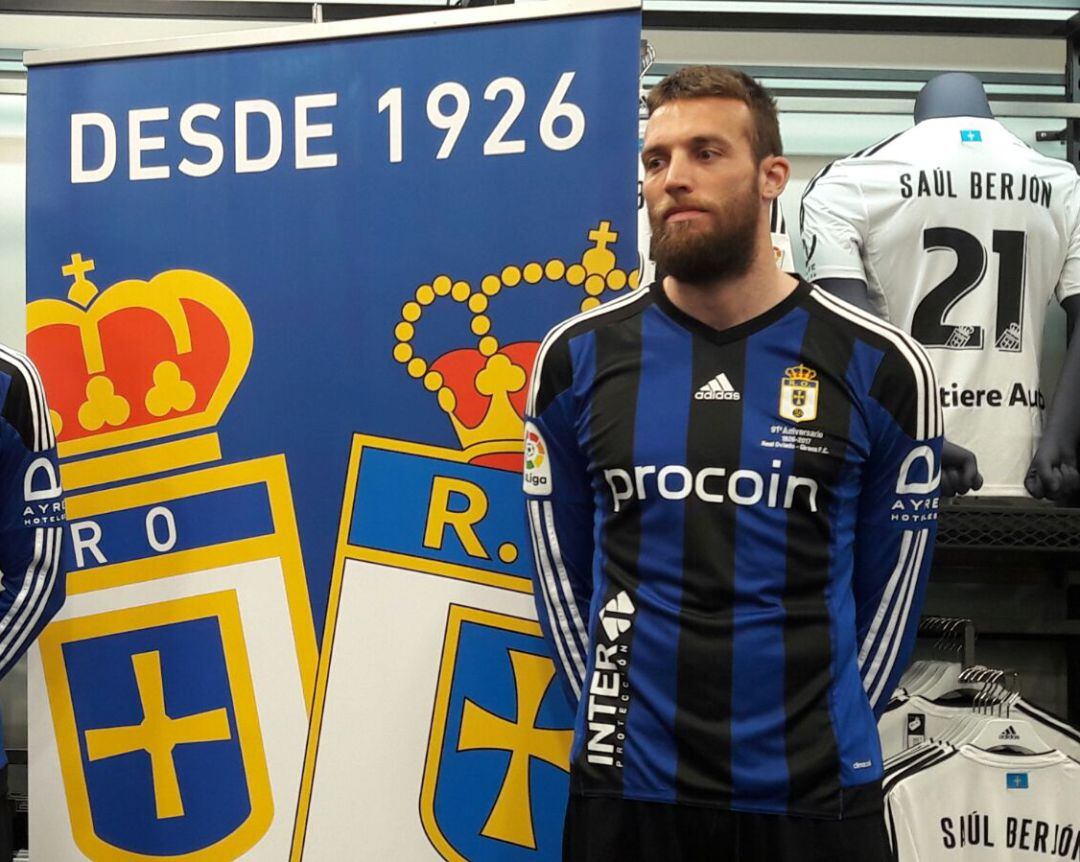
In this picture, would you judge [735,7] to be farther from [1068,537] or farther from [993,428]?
[1068,537]

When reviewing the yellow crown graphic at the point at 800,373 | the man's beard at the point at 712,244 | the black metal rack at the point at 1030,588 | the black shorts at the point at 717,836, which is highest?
the man's beard at the point at 712,244

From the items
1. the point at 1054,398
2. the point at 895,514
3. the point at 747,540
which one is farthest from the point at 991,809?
the point at 747,540

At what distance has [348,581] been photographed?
71.2 inches

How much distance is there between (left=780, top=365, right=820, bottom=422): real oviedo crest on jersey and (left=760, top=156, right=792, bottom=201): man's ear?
23cm

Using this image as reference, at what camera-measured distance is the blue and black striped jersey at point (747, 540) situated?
54.2 inches

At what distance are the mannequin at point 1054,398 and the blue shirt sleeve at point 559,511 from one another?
30.1 inches

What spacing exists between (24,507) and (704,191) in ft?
3.35

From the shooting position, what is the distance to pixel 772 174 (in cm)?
150

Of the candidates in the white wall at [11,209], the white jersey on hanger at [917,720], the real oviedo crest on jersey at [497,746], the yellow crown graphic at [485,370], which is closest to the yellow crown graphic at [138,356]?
the yellow crown graphic at [485,370]

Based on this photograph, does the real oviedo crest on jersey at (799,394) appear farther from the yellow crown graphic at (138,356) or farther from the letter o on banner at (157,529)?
the letter o on banner at (157,529)

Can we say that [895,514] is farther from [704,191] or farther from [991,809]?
[991,809]

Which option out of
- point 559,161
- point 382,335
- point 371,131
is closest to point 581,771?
point 382,335

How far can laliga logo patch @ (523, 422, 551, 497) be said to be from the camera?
1.54 meters

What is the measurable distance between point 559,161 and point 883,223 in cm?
68
